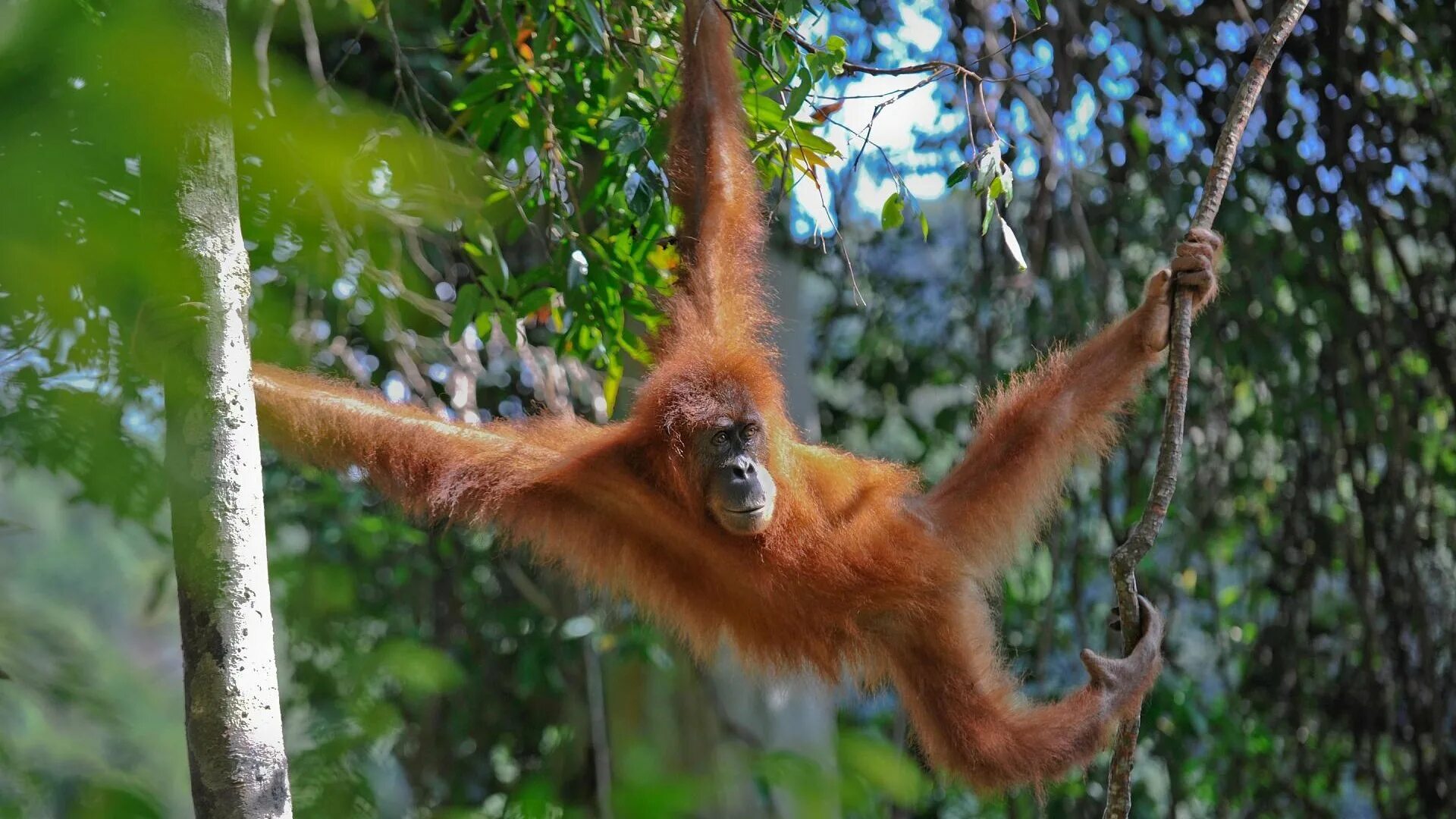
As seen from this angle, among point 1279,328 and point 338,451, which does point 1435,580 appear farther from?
point 338,451

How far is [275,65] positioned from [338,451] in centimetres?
112

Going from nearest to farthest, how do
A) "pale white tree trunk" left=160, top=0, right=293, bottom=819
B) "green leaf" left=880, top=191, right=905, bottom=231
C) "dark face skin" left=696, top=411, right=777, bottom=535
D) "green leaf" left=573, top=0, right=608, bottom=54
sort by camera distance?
"pale white tree trunk" left=160, top=0, right=293, bottom=819 < "green leaf" left=573, top=0, right=608, bottom=54 < "green leaf" left=880, top=191, right=905, bottom=231 < "dark face skin" left=696, top=411, right=777, bottom=535

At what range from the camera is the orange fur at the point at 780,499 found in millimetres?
3475

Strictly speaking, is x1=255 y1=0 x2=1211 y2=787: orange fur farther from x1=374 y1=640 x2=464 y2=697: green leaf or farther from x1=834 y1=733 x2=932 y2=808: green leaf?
x1=834 y1=733 x2=932 y2=808: green leaf

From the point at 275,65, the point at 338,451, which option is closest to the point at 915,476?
the point at 338,451

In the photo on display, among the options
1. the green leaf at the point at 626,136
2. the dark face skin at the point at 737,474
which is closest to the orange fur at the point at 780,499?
the dark face skin at the point at 737,474

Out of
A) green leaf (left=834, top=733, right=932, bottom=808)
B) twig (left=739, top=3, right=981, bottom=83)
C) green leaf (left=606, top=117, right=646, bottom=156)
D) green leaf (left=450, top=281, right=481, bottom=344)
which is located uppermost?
twig (left=739, top=3, right=981, bottom=83)

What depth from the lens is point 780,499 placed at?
11.9 ft

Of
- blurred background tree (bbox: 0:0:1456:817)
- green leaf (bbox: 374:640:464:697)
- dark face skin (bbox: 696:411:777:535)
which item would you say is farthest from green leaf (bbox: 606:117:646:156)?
green leaf (bbox: 374:640:464:697)

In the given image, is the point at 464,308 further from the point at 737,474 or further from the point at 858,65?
the point at 858,65

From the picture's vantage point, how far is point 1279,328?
18.7 ft

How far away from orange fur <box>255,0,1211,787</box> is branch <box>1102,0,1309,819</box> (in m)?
0.76

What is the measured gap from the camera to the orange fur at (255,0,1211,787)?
3.47m

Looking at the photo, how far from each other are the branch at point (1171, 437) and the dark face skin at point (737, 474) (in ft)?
3.43
